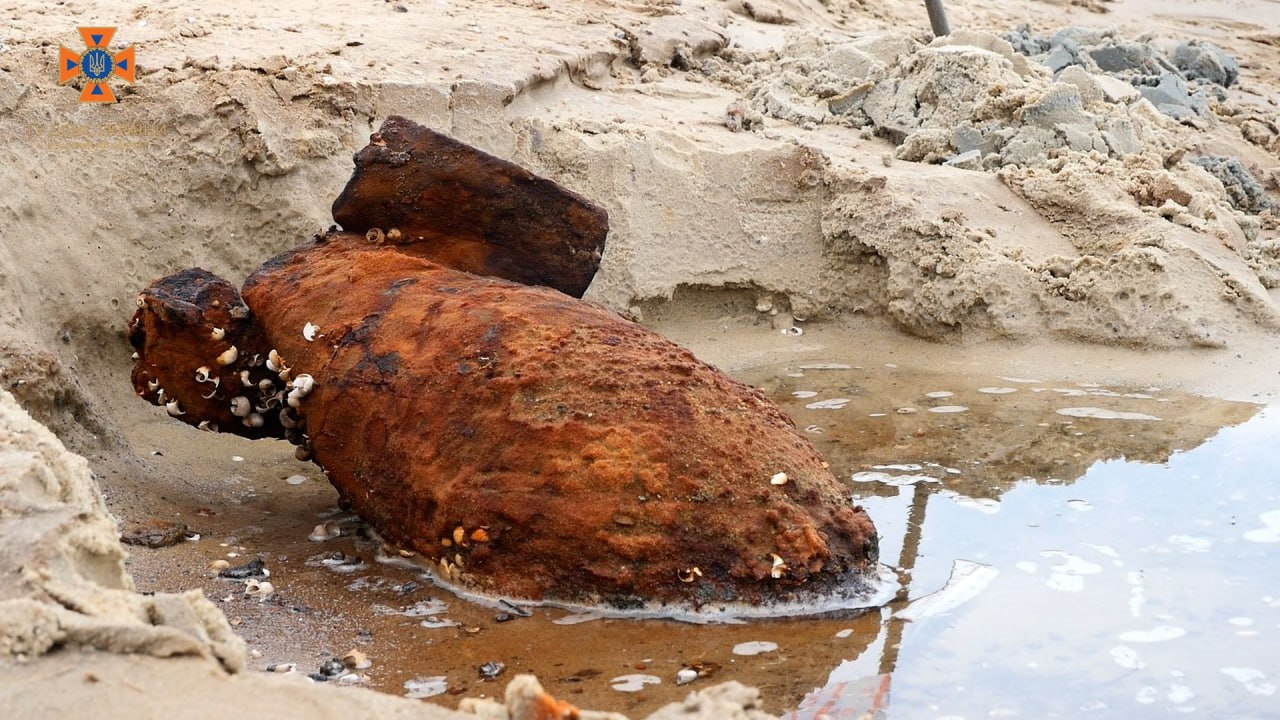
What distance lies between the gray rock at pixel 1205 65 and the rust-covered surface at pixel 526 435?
255 inches

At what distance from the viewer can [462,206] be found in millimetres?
3748

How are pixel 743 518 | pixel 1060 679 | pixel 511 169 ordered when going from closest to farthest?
1. pixel 1060 679
2. pixel 743 518
3. pixel 511 169

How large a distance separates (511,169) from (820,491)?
1260 mm

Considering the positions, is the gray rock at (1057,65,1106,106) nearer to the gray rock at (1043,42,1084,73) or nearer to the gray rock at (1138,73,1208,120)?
the gray rock at (1043,42,1084,73)

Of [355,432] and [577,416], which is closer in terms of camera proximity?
[577,416]

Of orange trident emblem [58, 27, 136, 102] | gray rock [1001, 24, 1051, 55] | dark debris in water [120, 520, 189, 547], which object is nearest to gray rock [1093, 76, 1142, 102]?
gray rock [1001, 24, 1051, 55]

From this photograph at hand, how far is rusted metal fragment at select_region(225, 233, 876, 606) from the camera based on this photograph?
9.82 feet

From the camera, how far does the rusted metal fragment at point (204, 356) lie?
3521mm

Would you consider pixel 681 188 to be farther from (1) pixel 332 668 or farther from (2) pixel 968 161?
(1) pixel 332 668

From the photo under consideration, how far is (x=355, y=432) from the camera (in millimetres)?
3316

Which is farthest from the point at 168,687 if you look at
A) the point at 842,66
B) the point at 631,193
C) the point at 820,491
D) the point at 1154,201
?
the point at 842,66

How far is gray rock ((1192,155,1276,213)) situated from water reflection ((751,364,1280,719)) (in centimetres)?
214

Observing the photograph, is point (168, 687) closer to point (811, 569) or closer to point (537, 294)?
point (811, 569)

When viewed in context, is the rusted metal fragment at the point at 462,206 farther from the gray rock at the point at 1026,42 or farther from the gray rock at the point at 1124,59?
the gray rock at the point at 1124,59
